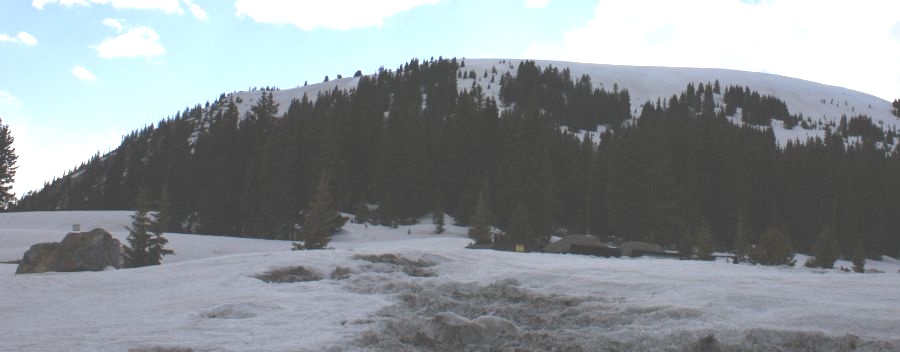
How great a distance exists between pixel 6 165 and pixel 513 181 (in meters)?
51.6

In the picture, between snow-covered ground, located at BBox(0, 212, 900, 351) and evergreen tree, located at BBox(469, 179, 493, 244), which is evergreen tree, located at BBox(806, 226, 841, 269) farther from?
snow-covered ground, located at BBox(0, 212, 900, 351)

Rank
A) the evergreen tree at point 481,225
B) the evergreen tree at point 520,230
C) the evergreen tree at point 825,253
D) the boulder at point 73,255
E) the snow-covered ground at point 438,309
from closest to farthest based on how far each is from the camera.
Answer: the snow-covered ground at point 438,309 < the boulder at point 73,255 < the evergreen tree at point 825,253 < the evergreen tree at point 520,230 < the evergreen tree at point 481,225

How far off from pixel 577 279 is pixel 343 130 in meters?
57.5

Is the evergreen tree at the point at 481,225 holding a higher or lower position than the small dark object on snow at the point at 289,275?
higher

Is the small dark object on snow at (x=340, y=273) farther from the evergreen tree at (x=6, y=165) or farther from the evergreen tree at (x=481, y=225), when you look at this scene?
the evergreen tree at (x=6, y=165)

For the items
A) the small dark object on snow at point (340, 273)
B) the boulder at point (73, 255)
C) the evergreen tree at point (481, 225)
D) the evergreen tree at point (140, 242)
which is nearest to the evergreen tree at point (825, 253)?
the evergreen tree at point (481, 225)

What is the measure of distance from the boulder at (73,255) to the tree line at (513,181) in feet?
81.9

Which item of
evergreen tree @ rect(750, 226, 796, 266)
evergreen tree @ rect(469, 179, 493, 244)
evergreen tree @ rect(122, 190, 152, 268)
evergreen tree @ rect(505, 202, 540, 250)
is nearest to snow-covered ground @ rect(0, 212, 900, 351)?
evergreen tree @ rect(122, 190, 152, 268)

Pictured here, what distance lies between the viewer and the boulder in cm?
1537

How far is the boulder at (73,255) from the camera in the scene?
1537 cm

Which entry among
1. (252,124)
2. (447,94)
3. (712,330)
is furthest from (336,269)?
(447,94)

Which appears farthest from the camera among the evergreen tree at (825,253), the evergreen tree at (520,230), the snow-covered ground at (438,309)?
the evergreen tree at (520,230)

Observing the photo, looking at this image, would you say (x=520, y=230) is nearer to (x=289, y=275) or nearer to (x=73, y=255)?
(x=73, y=255)

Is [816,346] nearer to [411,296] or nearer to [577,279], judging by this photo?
[577,279]
